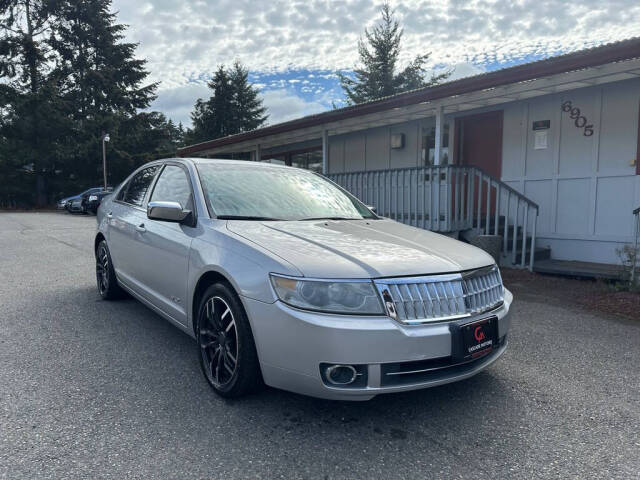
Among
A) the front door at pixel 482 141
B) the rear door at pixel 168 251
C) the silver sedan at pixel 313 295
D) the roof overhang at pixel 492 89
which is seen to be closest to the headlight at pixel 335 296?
the silver sedan at pixel 313 295

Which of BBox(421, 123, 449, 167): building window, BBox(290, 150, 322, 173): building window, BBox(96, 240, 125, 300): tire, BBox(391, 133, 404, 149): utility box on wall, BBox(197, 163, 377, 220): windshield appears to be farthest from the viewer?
BBox(290, 150, 322, 173): building window

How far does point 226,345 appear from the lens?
2740 millimetres

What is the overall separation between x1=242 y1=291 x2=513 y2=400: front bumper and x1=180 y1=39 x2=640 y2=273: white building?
210 inches

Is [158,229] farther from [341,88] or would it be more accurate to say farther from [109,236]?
[341,88]

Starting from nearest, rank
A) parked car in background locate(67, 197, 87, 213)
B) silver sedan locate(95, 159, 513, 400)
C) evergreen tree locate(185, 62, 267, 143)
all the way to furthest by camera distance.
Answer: silver sedan locate(95, 159, 513, 400)
parked car in background locate(67, 197, 87, 213)
evergreen tree locate(185, 62, 267, 143)

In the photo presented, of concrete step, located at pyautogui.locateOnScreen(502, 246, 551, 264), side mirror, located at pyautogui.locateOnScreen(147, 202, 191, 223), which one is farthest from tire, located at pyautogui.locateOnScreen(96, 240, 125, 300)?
concrete step, located at pyautogui.locateOnScreen(502, 246, 551, 264)

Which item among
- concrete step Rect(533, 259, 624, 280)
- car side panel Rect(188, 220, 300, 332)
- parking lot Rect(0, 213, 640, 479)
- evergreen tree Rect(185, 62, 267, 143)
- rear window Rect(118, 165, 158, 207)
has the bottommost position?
parking lot Rect(0, 213, 640, 479)

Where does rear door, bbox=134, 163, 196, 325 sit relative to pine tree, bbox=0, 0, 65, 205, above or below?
below

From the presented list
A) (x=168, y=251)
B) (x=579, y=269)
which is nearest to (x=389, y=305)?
(x=168, y=251)

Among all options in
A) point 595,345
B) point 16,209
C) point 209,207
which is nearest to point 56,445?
point 209,207

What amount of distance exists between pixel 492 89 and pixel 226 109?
34.0m

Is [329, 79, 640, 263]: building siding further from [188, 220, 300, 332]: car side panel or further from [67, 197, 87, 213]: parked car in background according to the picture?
[67, 197, 87, 213]: parked car in background

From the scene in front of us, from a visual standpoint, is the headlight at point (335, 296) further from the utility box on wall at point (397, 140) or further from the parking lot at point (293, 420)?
the utility box on wall at point (397, 140)

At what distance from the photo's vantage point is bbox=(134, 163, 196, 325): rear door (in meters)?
3.27
